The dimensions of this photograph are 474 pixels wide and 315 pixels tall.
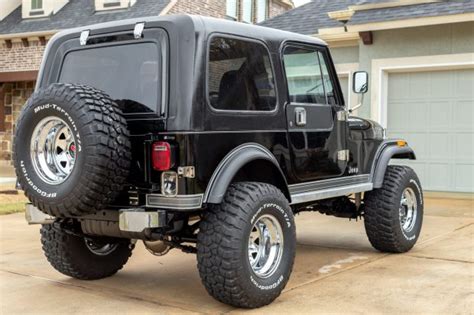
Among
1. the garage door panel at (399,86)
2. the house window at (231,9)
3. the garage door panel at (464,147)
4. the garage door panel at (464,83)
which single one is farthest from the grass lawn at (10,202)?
the house window at (231,9)

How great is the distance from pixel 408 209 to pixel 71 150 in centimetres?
387

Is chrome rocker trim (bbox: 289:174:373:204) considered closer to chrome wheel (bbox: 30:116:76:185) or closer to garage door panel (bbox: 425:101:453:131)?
chrome wheel (bbox: 30:116:76:185)

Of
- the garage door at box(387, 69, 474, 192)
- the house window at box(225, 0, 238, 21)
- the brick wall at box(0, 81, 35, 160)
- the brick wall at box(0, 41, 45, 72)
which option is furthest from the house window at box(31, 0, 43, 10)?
the garage door at box(387, 69, 474, 192)

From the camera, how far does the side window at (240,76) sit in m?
4.55

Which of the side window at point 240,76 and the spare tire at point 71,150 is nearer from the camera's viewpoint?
the spare tire at point 71,150

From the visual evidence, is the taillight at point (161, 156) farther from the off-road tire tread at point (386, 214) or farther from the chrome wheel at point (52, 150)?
the off-road tire tread at point (386, 214)

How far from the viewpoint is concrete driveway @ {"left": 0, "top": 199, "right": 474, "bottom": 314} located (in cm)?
453

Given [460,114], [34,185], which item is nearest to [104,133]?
[34,185]

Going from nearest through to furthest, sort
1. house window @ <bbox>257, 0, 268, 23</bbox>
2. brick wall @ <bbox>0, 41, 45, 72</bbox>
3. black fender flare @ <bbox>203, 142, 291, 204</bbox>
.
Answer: black fender flare @ <bbox>203, 142, 291, 204</bbox> < brick wall @ <bbox>0, 41, 45, 72</bbox> < house window @ <bbox>257, 0, 268, 23</bbox>

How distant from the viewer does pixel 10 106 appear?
66.9 feet

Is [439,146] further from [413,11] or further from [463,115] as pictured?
[413,11]

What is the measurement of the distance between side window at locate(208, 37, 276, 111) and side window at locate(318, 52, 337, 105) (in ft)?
2.95

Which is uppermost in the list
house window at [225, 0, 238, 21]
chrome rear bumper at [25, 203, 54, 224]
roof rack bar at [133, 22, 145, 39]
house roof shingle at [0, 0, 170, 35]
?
house window at [225, 0, 238, 21]

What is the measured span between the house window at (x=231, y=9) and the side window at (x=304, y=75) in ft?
48.1
